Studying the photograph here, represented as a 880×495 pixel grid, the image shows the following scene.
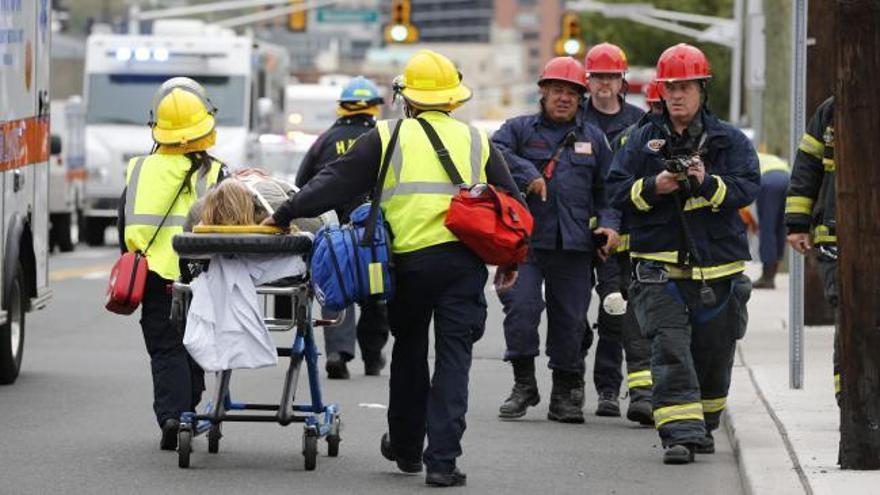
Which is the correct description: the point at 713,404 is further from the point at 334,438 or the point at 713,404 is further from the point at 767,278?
the point at 767,278

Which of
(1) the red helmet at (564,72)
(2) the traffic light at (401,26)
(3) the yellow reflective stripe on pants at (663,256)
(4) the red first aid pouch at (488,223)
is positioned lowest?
(3) the yellow reflective stripe on pants at (663,256)

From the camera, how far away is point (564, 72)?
12.7 m

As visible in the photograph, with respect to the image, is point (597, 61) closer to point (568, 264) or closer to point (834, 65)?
point (568, 264)

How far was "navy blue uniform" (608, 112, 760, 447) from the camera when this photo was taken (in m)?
10.9

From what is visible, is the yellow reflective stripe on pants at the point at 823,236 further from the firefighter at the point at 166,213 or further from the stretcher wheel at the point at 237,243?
the firefighter at the point at 166,213

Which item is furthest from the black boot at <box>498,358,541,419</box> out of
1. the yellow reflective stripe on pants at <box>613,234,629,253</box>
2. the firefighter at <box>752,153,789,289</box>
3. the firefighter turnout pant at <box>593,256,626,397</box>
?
the firefighter at <box>752,153,789,289</box>

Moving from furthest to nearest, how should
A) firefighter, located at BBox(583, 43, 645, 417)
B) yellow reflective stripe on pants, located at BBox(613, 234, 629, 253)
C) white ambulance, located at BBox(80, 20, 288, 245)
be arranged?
white ambulance, located at BBox(80, 20, 288, 245), firefighter, located at BBox(583, 43, 645, 417), yellow reflective stripe on pants, located at BBox(613, 234, 629, 253)

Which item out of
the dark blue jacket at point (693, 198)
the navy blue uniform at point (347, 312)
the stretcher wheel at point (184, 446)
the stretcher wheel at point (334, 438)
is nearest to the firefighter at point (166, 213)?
the stretcher wheel at point (184, 446)

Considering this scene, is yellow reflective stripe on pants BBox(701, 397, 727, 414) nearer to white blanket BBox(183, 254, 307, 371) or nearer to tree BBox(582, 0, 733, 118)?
white blanket BBox(183, 254, 307, 371)

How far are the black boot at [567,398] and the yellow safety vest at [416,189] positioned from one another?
3.02 metres

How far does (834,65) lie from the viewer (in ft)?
32.7

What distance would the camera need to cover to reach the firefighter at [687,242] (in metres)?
10.9

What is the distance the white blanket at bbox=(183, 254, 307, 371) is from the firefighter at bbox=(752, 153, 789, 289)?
1466 centimetres

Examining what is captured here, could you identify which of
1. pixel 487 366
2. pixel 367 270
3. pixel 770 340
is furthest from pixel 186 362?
pixel 770 340
